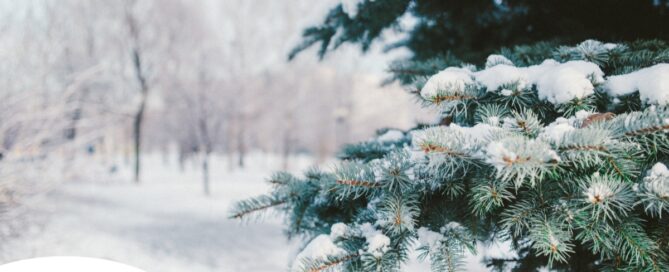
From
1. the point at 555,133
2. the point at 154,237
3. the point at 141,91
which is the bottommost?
the point at 154,237

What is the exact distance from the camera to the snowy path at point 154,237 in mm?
4059

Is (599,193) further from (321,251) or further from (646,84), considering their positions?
(321,251)

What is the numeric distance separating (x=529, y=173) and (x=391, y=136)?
39.6 inches

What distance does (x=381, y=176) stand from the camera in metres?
1.10

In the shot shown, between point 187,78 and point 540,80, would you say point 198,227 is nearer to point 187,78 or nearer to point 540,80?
point 540,80

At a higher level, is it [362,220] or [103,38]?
[103,38]

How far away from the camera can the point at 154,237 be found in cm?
520

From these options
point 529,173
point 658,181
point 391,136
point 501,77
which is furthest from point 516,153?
point 391,136

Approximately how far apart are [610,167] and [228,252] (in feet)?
13.8

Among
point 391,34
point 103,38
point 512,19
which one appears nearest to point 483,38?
point 512,19

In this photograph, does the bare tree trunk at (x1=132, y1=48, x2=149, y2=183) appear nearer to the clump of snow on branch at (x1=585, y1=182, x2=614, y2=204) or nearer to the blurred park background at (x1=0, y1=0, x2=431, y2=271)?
the blurred park background at (x1=0, y1=0, x2=431, y2=271)

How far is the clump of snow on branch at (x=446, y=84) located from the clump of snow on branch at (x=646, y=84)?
15.6 inches

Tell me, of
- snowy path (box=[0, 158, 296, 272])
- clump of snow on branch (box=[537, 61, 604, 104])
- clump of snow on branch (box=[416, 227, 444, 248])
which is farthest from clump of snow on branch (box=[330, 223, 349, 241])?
snowy path (box=[0, 158, 296, 272])

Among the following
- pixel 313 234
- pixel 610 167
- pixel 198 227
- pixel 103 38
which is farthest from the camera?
pixel 103 38
